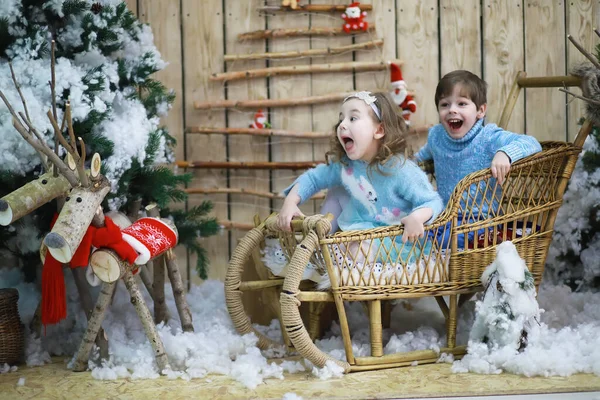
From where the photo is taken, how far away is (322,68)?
380 centimetres

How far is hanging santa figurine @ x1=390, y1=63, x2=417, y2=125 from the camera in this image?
12.3 feet

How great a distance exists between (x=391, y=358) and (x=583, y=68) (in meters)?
1.30

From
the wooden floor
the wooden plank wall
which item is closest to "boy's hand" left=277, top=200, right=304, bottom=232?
the wooden floor

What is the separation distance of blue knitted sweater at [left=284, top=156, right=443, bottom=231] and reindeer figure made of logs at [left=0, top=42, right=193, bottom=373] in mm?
704

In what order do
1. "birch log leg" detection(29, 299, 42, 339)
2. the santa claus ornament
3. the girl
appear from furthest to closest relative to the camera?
"birch log leg" detection(29, 299, 42, 339) < the girl < the santa claus ornament

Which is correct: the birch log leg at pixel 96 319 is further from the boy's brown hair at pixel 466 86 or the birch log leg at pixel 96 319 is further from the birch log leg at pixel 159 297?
the boy's brown hair at pixel 466 86

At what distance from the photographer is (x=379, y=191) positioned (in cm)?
297

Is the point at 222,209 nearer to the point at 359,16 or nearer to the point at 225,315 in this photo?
the point at 225,315

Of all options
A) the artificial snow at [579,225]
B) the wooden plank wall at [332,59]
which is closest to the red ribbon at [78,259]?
the wooden plank wall at [332,59]

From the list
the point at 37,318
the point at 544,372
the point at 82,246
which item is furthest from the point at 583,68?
the point at 37,318

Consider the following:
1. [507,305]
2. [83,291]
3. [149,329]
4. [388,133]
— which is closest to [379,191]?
[388,133]

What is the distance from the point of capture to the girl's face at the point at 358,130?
9.57ft

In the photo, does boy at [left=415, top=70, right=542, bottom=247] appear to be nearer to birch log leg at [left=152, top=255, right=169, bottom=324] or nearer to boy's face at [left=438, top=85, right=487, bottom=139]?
boy's face at [left=438, top=85, right=487, bottom=139]

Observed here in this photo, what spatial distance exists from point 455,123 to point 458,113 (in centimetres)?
6
